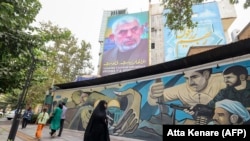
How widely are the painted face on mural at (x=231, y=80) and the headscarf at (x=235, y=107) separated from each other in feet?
1.86

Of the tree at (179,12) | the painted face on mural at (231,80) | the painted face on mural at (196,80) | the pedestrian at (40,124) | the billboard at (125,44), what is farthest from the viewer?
the billboard at (125,44)

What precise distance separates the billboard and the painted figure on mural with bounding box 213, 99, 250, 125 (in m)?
22.3

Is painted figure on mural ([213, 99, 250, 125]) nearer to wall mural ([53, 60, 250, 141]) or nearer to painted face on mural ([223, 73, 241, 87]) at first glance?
wall mural ([53, 60, 250, 141])

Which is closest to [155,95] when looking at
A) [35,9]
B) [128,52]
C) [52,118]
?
[52,118]

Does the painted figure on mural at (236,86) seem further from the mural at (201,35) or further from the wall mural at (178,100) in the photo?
the mural at (201,35)

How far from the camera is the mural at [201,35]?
92.5ft

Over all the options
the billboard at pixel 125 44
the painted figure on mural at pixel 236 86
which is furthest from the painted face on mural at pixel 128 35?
the painted figure on mural at pixel 236 86

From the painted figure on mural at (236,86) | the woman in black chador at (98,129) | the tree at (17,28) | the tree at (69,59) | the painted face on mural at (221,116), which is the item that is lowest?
the woman in black chador at (98,129)

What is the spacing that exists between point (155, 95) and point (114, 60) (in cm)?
2211

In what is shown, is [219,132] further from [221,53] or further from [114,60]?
[114,60]

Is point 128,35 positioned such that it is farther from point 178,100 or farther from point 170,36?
point 178,100

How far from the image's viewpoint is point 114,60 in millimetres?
31906

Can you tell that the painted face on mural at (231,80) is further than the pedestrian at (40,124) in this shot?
No

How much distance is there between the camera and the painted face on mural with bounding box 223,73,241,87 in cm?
710
